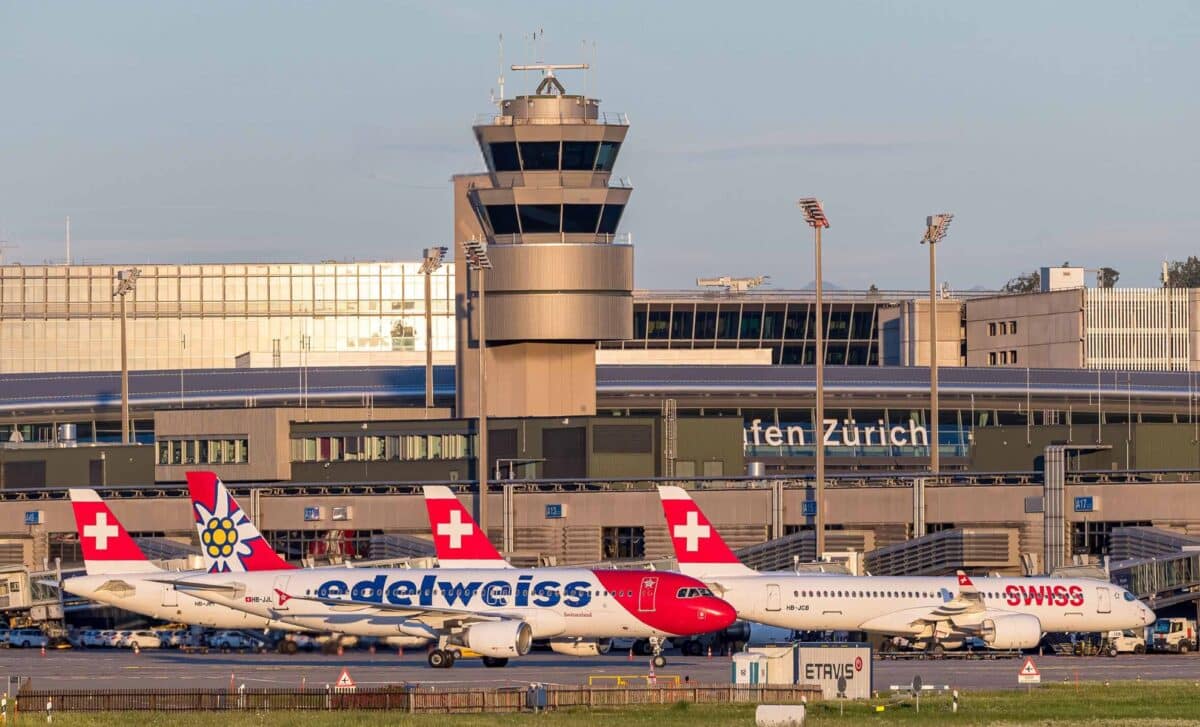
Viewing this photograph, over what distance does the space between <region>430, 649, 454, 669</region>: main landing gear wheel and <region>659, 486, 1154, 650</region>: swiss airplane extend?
11.7 m

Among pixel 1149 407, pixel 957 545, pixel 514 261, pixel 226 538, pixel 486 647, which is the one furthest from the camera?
pixel 1149 407

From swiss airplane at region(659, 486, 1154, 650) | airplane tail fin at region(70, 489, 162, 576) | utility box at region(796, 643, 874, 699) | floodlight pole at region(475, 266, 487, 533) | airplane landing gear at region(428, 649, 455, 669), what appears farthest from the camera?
floodlight pole at region(475, 266, 487, 533)

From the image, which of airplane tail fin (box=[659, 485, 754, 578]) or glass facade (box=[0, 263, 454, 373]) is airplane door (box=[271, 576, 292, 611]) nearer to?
airplane tail fin (box=[659, 485, 754, 578])

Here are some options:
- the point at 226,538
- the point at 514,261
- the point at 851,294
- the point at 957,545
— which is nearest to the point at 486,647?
the point at 226,538

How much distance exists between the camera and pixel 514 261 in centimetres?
11031

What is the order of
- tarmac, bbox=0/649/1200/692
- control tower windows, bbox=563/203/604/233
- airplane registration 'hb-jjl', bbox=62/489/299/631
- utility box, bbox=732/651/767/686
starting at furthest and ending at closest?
1. control tower windows, bbox=563/203/604/233
2. airplane registration 'hb-jjl', bbox=62/489/299/631
3. tarmac, bbox=0/649/1200/692
4. utility box, bbox=732/651/767/686

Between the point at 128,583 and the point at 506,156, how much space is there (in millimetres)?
38097

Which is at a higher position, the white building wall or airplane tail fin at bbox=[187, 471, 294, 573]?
the white building wall

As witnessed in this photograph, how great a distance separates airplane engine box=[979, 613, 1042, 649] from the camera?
77.6 metres

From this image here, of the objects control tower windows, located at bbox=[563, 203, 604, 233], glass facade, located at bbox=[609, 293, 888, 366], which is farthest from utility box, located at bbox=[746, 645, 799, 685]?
glass facade, located at bbox=[609, 293, 888, 366]

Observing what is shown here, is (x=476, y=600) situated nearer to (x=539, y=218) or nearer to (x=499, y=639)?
(x=499, y=639)

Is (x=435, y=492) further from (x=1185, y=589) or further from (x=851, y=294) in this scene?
(x=851, y=294)

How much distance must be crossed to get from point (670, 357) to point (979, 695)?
103298 mm

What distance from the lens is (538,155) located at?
10888 cm
